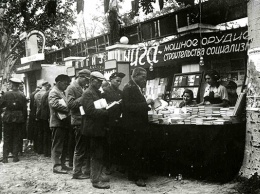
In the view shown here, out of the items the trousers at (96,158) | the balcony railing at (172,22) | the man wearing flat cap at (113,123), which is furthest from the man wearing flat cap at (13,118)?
the balcony railing at (172,22)

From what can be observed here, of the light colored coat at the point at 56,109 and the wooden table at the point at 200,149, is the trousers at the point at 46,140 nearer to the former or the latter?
the light colored coat at the point at 56,109

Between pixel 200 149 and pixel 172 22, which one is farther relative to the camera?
pixel 172 22

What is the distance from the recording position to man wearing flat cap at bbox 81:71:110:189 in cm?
576

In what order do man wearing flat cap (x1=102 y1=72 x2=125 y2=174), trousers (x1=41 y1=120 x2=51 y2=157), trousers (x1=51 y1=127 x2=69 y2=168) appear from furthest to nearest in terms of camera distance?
trousers (x1=41 y1=120 x2=51 y2=157) → trousers (x1=51 y1=127 x2=69 y2=168) → man wearing flat cap (x1=102 y1=72 x2=125 y2=174)

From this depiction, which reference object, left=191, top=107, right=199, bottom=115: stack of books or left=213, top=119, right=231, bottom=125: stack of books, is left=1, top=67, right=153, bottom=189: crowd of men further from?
left=213, top=119, right=231, bottom=125: stack of books

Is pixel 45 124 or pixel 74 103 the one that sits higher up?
pixel 74 103

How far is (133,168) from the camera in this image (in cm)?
597

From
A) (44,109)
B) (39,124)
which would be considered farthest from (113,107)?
(39,124)

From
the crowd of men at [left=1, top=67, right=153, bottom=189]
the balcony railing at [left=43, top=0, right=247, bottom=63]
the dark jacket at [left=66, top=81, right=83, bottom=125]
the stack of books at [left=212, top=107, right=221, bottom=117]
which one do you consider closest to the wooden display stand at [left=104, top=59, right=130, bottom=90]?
the balcony railing at [left=43, top=0, right=247, bottom=63]

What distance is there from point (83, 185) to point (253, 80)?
332 centimetres

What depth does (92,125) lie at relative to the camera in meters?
5.79

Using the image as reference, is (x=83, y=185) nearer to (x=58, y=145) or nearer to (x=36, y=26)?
(x=58, y=145)

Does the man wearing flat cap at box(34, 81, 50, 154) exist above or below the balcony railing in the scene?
below

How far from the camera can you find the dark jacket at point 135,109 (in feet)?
18.7
